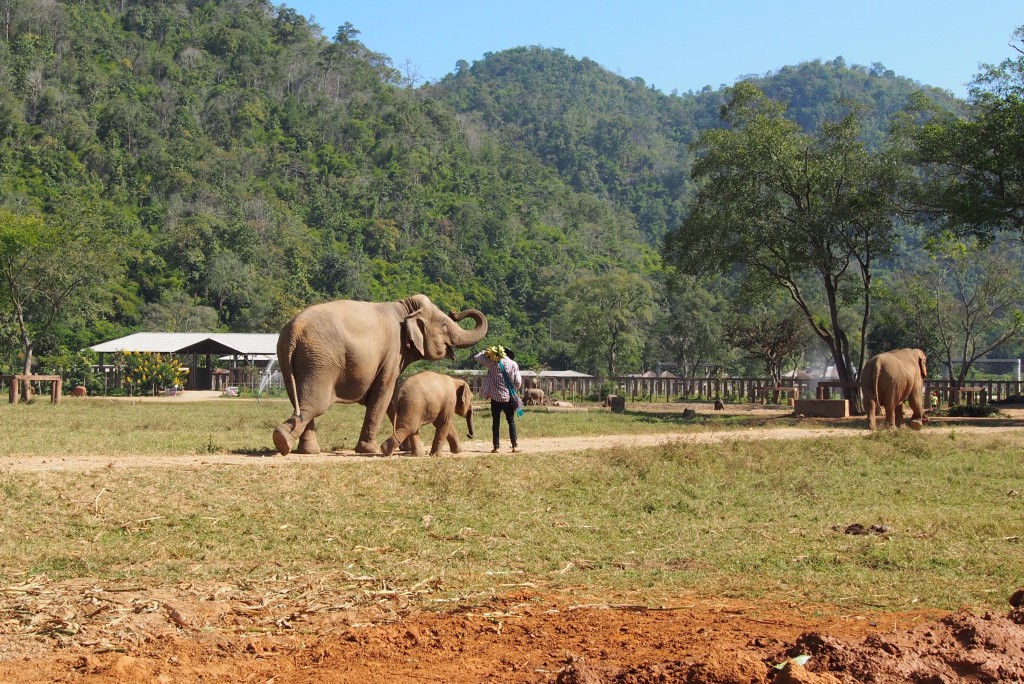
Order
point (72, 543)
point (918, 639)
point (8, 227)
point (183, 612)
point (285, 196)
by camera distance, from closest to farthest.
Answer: point (918, 639) → point (183, 612) → point (72, 543) → point (8, 227) → point (285, 196)

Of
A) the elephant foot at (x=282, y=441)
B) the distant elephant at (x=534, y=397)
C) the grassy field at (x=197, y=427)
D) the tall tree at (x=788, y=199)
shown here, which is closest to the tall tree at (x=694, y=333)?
the distant elephant at (x=534, y=397)

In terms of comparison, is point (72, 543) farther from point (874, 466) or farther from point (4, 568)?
point (874, 466)

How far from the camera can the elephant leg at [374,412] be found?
15125 millimetres

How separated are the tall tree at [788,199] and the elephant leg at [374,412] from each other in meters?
18.2

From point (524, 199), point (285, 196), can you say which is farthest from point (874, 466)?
point (524, 199)

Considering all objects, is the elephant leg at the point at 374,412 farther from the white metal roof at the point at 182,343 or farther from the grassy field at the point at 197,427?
the white metal roof at the point at 182,343

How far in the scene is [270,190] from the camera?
8544cm

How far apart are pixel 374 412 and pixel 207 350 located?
34.7m

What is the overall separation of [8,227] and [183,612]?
41.2 metres

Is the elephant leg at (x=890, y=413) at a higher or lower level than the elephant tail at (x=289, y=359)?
lower

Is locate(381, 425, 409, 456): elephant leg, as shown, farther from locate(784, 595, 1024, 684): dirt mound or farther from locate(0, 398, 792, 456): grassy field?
locate(784, 595, 1024, 684): dirt mound

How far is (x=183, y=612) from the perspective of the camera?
7320 millimetres

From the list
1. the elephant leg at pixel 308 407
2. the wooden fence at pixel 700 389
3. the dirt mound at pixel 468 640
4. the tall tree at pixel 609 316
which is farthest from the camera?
the tall tree at pixel 609 316

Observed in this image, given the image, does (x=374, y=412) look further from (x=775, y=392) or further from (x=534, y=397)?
(x=775, y=392)
